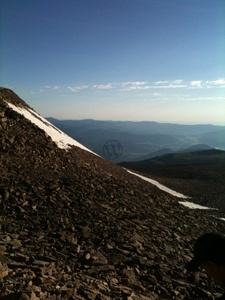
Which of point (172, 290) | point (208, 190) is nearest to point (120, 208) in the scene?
point (172, 290)

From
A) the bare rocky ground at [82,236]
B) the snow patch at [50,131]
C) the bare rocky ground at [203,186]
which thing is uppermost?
the snow patch at [50,131]

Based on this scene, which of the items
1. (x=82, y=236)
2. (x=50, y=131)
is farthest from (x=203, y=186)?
(x=82, y=236)

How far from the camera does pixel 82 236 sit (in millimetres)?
10359

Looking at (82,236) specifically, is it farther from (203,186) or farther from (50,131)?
(203,186)

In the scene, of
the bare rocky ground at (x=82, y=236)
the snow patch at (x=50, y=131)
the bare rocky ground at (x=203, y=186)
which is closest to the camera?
the bare rocky ground at (x=82, y=236)

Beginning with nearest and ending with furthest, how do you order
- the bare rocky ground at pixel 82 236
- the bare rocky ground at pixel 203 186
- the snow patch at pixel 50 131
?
the bare rocky ground at pixel 82 236
the snow patch at pixel 50 131
the bare rocky ground at pixel 203 186

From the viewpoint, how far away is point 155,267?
9617 mm

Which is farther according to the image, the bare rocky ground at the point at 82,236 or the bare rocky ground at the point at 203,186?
the bare rocky ground at the point at 203,186

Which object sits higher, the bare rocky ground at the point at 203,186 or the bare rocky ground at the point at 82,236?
the bare rocky ground at the point at 82,236

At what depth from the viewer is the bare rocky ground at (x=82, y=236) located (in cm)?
692

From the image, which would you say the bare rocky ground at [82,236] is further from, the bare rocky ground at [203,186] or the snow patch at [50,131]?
the bare rocky ground at [203,186]

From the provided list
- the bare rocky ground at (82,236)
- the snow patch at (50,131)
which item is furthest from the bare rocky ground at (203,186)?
the snow patch at (50,131)

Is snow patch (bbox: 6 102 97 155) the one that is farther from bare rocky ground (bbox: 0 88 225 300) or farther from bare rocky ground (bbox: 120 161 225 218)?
bare rocky ground (bbox: 120 161 225 218)

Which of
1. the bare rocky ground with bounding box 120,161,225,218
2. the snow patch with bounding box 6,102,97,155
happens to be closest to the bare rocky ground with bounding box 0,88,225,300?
the snow patch with bounding box 6,102,97,155
